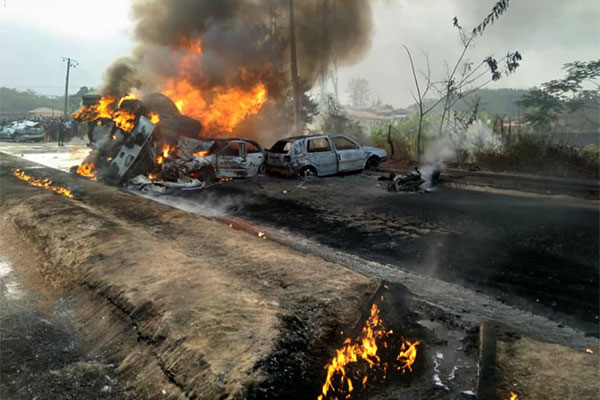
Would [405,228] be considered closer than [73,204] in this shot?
Yes

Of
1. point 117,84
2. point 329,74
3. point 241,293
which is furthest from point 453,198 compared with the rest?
point 329,74

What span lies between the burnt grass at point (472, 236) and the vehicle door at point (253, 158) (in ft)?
7.19

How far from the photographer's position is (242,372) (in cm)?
260

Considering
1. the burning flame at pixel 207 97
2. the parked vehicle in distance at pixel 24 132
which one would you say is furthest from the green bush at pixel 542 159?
the parked vehicle in distance at pixel 24 132

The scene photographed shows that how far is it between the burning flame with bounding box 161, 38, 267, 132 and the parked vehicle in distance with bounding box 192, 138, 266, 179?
7.75m

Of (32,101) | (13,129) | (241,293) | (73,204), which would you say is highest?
(32,101)

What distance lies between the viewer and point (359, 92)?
383ft

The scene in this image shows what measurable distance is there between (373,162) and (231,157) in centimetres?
520

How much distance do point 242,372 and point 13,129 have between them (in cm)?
3556

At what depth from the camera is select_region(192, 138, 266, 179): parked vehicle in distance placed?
42.0 ft

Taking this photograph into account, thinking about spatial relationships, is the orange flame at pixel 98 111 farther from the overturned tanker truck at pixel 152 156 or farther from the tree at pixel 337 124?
the tree at pixel 337 124

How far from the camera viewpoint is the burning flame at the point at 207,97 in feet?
65.6

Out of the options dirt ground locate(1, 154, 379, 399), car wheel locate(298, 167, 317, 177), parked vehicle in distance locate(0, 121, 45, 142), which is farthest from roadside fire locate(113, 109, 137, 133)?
parked vehicle in distance locate(0, 121, 45, 142)

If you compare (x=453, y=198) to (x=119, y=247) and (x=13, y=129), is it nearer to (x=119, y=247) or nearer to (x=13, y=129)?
(x=119, y=247)
